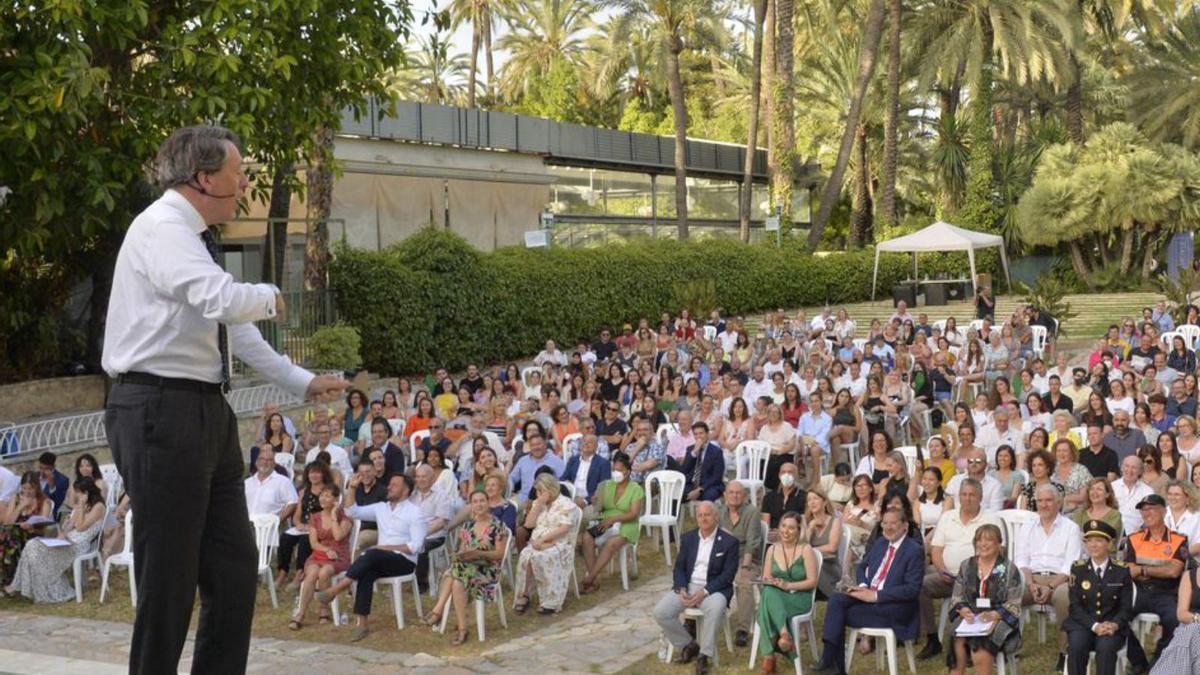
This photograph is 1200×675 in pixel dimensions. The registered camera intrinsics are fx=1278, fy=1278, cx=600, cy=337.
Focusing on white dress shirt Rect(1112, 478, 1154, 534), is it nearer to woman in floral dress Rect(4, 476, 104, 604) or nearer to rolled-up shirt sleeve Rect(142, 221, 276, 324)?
rolled-up shirt sleeve Rect(142, 221, 276, 324)

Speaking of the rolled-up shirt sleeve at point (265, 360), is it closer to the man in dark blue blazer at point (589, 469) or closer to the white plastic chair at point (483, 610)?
the white plastic chair at point (483, 610)

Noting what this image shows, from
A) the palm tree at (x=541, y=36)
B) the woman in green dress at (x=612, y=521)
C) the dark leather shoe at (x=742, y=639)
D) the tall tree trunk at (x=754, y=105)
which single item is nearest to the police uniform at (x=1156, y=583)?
the dark leather shoe at (x=742, y=639)

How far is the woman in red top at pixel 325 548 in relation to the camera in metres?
9.21

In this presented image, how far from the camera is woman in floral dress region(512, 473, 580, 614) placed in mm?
9234

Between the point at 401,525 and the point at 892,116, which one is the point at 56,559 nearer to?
the point at 401,525

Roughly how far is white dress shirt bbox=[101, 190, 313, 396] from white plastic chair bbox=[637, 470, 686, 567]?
796 centimetres

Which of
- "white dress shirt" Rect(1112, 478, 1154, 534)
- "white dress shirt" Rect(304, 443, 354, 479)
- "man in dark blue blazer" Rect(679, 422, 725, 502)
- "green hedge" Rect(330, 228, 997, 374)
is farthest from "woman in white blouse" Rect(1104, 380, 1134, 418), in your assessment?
"green hedge" Rect(330, 228, 997, 374)

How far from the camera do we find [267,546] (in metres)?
9.95

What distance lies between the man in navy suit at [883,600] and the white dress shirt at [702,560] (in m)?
0.92

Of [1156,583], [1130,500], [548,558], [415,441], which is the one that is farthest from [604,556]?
[1156,583]

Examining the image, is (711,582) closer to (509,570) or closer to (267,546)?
(509,570)

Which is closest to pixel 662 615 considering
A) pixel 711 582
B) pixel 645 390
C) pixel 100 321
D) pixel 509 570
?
pixel 711 582

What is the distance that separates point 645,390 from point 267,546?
6034 millimetres

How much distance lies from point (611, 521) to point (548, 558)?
927 mm
